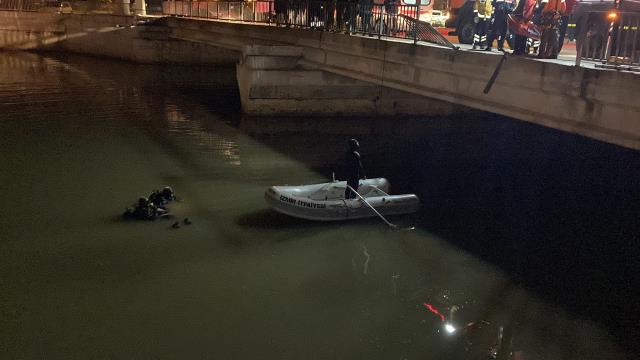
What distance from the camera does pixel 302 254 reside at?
10195 millimetres

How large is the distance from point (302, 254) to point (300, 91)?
12560mm

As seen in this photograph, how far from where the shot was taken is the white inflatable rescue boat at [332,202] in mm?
11281

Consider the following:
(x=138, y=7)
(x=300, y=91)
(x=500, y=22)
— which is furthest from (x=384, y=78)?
(x=138, y=7)

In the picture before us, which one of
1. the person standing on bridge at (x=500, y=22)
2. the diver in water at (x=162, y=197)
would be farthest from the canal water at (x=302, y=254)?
the person standing on bridge at (x=500, y=22)

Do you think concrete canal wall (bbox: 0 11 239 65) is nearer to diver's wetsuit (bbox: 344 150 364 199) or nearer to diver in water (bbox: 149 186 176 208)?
diver in water (bbox: 149 186 176 208)

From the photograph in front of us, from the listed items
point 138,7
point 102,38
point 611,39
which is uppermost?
point 138,7

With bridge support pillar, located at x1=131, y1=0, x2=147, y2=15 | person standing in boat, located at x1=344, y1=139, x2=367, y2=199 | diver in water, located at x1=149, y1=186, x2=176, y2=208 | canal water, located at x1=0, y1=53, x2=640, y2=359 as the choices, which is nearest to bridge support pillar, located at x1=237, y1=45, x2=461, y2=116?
canal water, located at x1=0, y1=53, x2=640, y2=359

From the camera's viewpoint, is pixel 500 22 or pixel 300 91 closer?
pixel 500 22

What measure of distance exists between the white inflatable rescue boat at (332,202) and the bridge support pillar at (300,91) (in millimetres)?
10050

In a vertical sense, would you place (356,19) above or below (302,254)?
above

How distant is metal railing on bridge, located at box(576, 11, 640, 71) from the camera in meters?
9.63

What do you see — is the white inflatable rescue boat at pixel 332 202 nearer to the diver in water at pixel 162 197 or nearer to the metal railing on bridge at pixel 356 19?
the diver in water at pixel 162 197

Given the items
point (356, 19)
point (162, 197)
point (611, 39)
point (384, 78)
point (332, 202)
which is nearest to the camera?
point (611, 39)

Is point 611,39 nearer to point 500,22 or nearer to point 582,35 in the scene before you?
point 582,35
